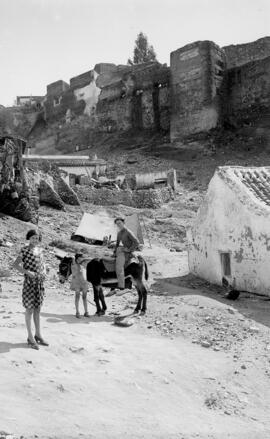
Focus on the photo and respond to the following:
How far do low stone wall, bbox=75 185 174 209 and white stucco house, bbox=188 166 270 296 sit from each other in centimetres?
1066

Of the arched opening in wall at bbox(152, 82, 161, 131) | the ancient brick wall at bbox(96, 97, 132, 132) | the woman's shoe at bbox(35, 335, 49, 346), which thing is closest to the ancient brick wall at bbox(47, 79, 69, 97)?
the ancient brick wall at bbox(96, 97, 132, 132)

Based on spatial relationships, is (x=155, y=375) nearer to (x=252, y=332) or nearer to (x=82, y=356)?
(x=82, y=356)

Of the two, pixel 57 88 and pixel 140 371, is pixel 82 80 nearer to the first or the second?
pixel 57 88

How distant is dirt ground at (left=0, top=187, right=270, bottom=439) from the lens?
415cm

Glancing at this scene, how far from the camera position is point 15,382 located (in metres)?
4.50

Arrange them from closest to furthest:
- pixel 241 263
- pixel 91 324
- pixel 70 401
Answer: pixel 70 401
pixel 91 324
pixel 241 263

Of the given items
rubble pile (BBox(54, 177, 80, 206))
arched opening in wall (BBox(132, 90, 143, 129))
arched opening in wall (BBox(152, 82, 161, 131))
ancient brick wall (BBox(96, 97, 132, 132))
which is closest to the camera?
rubble pile (BBox(54, 177, 80, 206))

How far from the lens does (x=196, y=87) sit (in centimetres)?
3216

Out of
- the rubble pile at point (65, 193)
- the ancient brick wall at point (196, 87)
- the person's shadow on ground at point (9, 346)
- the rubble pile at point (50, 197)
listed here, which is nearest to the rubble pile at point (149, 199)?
the rubble pile at point (65, 193)

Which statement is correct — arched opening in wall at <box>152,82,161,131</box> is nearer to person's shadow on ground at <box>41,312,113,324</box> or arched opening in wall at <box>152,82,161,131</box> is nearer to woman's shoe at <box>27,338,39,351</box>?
person's shadow on ground at <box>41,312,113,324</box>

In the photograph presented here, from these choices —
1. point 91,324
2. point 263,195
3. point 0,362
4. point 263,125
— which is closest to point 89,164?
point 263,125

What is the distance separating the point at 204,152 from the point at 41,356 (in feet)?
84.3

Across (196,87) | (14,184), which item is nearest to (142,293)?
(14,184)

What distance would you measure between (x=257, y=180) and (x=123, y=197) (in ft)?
39.9
